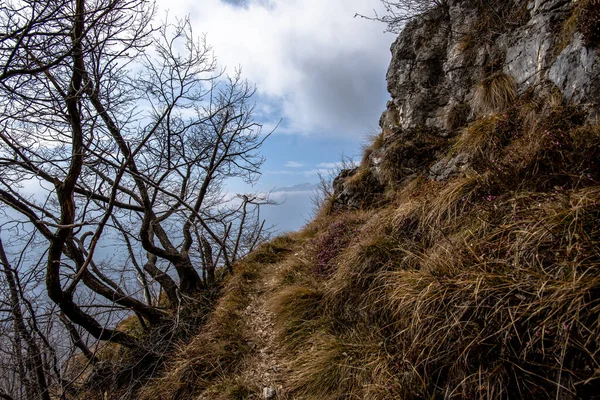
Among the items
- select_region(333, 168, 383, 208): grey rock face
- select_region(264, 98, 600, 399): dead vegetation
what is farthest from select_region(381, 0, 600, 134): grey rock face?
select_region(333, 168, 383, 208): grey rock face

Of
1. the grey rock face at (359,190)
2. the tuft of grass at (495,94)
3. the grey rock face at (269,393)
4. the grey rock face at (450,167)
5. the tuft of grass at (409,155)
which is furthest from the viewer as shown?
the grey rock face at (359,190)

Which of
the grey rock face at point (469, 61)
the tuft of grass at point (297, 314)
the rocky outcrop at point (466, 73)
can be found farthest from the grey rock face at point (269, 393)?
the grey rock face at point (469, 61)

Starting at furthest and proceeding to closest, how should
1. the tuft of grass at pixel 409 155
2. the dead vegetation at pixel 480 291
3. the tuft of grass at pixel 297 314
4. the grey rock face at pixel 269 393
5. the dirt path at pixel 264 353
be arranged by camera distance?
the tuft of grass at pixel 409 155 → the tuft of grass at pixel 297 314 → the dirt path at pixel 264 353 → the grey rock face at pixel 269 393 → the dead vegetation at pixel 480 291

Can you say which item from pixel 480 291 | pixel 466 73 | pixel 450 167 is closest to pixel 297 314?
pixel 480 291

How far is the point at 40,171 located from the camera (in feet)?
10.0

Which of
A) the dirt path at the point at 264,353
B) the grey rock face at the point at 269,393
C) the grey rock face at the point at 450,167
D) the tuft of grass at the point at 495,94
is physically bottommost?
the grey rock face at the point at 269,393

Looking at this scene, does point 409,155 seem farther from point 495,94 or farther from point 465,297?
point 465,297

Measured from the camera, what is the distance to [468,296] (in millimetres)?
1874

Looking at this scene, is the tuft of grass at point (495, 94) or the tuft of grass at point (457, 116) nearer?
the tuft of grass at point (495, 94)

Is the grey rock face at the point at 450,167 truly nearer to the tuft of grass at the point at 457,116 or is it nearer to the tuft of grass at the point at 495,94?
the tuft of grass at the point at 495,94

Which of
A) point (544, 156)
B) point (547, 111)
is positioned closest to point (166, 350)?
point (544, 156)

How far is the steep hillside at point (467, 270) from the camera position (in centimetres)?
161

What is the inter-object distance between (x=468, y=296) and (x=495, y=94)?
3.56 metres

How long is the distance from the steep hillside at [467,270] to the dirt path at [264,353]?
0.02 meters
